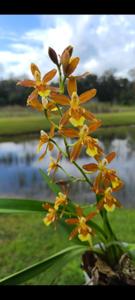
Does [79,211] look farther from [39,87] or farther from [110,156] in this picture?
[39,87]

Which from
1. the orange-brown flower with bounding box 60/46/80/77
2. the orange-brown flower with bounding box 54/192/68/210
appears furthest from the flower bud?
the orange-brown flower with bounding box 54/192/68/210

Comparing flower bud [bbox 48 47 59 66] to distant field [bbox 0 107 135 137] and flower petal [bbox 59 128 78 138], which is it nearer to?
flower petal [bbox 59 128 78 138]

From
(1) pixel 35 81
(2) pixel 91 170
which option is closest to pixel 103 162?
(2) pixel 91 170

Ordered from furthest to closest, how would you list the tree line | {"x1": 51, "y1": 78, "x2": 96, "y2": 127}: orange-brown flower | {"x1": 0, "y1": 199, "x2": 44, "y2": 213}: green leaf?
the tree line, {"x1": 0, "y1": 199, "x2": 44, "y2": 213}: green leaf, {"x1": 51, "y1": 78, "x2": 96, "y2": 127}: orange-brown flower

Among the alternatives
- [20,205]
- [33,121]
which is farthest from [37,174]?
[20,205]

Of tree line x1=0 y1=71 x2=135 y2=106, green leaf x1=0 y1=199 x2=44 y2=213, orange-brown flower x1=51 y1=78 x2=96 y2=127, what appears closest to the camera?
orange-brown flower x1=51 y1=78 x2=96 y2=127
